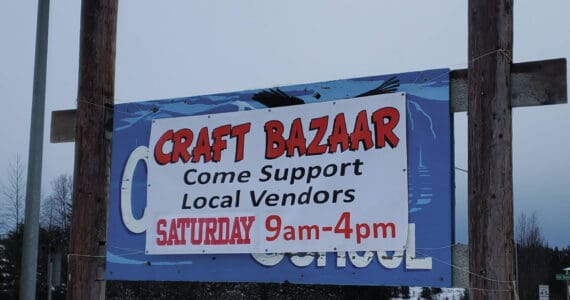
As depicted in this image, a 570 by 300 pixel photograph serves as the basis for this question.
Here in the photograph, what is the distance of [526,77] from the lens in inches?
185

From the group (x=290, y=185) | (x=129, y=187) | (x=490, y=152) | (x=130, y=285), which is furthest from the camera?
(x=130, y=285)

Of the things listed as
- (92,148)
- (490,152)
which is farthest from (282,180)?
(92,148)

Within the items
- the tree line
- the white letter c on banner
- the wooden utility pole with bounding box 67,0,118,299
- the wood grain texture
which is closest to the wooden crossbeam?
the wood grain texture

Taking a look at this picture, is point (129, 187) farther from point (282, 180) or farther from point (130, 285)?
point (130, 285)

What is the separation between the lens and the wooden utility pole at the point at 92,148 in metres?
6.14

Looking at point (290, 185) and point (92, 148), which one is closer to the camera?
point (290, 185)

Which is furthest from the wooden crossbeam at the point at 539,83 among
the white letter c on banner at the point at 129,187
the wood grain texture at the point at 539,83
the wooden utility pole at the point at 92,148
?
the wooden utility pole at the point at 92,148

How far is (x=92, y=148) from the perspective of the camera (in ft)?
20.6

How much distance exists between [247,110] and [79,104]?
5.22 ft

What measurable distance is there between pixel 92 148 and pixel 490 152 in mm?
3459

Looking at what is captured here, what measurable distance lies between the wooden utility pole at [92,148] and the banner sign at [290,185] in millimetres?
108

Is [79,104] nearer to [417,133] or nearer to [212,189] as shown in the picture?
[212,189]

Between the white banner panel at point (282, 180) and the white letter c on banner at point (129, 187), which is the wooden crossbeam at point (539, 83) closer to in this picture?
the white banner panel at point (282, 180)

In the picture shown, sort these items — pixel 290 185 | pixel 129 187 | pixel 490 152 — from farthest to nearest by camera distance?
pixel 129 187
pixel 290 185
pixel 490 152
